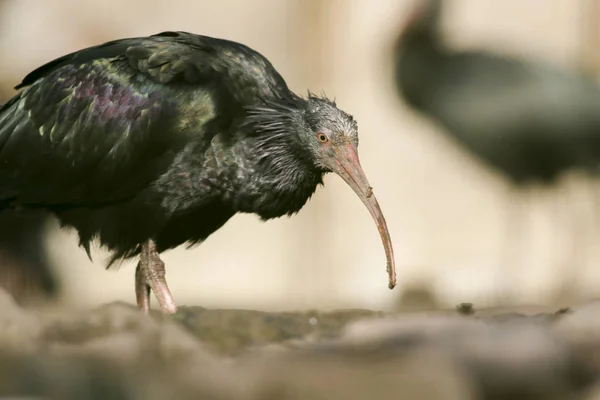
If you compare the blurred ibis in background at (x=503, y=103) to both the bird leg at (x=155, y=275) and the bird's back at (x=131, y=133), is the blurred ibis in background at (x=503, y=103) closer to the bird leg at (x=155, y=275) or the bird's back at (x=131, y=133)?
the bird's back at (x=131, y=133)

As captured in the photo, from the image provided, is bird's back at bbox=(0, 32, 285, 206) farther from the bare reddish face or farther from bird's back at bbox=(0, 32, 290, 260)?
the bare reddish face

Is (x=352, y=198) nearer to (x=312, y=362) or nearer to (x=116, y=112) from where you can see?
(x=116, y=112)

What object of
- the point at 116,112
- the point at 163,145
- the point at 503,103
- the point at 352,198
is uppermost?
the point at 503,103

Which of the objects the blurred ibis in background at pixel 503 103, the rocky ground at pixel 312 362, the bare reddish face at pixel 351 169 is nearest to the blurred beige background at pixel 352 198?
the blurred ibis in background at pixel 503 103

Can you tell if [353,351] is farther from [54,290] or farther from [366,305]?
[54,290]

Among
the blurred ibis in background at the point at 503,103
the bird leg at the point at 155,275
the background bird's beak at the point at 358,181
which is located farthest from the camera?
the blurred ibis in background at the point at 503,103

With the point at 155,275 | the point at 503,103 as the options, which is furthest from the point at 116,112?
the point at 503,103
